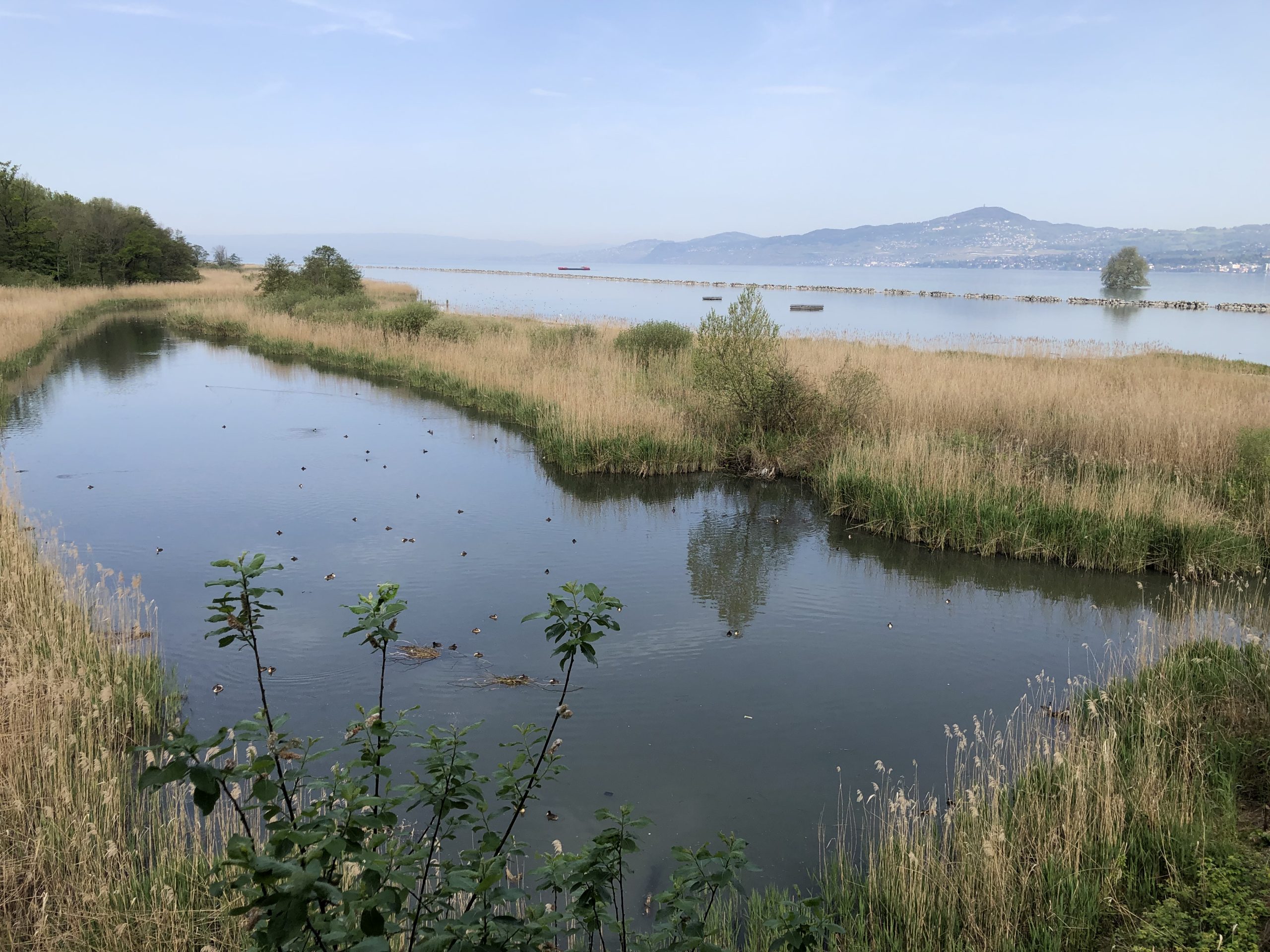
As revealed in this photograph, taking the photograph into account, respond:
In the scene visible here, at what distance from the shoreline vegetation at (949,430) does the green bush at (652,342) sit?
0.09 meters

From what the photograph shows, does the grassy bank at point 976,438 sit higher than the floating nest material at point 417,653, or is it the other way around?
the grassy bank at point 976,438

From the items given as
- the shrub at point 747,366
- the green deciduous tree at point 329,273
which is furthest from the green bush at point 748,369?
the green deciduous tree at point 329,273

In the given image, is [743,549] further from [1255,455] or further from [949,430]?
[1255,455]


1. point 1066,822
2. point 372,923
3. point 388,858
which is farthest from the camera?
point 1066,822

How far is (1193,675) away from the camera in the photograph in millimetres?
6434

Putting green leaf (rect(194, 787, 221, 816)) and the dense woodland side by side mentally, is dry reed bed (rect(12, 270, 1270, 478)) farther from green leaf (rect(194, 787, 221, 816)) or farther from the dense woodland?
the dense woodland

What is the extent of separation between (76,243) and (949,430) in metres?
56.7

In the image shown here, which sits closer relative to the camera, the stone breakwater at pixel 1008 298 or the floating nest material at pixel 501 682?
the floating nest material at pixel 501 682

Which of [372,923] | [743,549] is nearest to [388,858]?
[372,923]

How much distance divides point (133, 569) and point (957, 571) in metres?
10.4

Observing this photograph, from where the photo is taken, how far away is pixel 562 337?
26.1 meters

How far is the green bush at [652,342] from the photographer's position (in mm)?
22641

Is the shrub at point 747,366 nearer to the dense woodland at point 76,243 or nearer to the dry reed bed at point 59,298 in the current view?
the dry reed bed at point 59,298

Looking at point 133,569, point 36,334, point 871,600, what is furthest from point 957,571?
point 36,334
